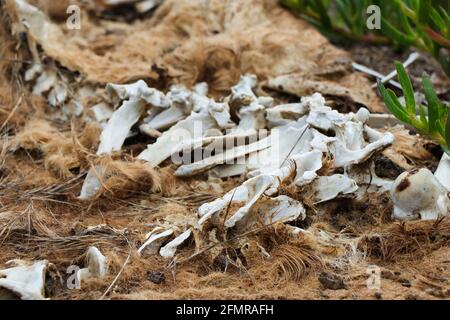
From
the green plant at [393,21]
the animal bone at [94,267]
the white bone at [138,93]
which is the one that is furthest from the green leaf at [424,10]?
the animal bone at [94,267]

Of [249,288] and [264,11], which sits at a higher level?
[264,11]

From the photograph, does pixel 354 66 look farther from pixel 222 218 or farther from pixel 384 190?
pixel 222 218

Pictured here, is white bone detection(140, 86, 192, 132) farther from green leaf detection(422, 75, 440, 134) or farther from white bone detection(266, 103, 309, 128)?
green leaf detection(422, 75, 440, 134)

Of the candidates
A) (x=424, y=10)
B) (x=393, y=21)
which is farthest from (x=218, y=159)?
(x=393, y=21)

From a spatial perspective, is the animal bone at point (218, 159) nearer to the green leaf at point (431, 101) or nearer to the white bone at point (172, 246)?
the white bone at point (172, 246)
